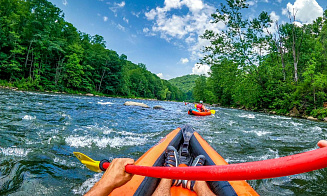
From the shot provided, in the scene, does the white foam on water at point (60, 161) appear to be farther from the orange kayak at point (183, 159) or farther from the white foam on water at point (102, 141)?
the orange kayak at point (183, 159)

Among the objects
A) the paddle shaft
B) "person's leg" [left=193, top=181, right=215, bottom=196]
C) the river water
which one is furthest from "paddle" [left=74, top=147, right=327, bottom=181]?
the river water

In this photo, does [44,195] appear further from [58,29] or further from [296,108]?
[58,29]

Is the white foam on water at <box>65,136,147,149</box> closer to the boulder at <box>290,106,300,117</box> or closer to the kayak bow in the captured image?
the kayak bow

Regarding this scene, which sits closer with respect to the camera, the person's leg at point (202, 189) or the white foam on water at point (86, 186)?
the person's leg at point (202, 189)

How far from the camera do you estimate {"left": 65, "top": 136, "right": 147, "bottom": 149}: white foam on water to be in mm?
3844

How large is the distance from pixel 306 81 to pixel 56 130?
60.8 feet

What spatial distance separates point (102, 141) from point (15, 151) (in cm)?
167

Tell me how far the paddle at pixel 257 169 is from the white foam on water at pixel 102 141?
3354mm

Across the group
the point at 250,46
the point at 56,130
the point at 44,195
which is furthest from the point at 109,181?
the point at 250,46

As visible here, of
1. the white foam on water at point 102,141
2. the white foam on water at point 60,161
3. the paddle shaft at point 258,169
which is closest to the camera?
the paddle shaft at point 258,169

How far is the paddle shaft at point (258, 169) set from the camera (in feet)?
1.84

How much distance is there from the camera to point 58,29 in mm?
26984

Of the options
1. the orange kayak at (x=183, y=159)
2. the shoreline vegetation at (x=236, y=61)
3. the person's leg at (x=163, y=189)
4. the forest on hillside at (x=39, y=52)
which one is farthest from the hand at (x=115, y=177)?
the forest on hillside at (x=39, y=52)

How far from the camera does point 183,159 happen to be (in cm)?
303
